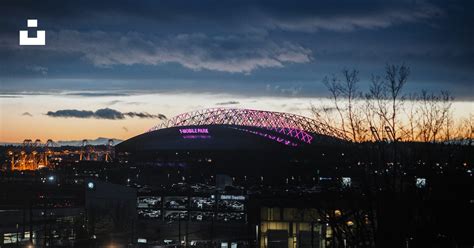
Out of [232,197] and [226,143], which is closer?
[232,197]

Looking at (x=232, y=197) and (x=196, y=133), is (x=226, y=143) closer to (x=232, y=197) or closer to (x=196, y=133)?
(x=196, y=133)

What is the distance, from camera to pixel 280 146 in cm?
8775

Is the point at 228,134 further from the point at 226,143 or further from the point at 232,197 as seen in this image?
the point at 232,197

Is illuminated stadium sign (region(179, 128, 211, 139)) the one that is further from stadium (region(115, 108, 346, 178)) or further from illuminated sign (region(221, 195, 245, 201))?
illuminated sign (region(221, 195, 245, 201))

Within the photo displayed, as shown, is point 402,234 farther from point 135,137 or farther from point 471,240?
point 135,137

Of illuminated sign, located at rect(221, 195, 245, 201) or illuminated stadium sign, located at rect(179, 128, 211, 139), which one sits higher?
illuminated stadium sign, located at rect(179, 128, 211, 139)

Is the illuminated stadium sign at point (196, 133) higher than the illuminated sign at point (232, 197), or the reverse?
the illuminated stadium sign at point (196, 133)

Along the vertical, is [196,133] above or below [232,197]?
above

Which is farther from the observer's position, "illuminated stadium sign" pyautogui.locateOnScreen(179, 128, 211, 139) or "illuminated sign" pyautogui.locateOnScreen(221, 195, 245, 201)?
"illuminated stadium sign" pyautogui.locateOnScreen(179, 128, 211, 139)

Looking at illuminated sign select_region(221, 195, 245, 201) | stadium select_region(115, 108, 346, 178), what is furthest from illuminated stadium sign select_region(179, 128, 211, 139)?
illuminated sign select_region(221, 195, 245, 201)

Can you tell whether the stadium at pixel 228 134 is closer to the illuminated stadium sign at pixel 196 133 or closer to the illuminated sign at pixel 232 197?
the illuminated stadium sign at pixel 196 133

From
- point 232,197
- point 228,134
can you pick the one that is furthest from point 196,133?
point 232,197

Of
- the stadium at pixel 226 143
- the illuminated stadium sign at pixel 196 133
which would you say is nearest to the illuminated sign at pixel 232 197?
the stadium at pixel 226 143

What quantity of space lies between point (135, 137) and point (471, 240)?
3676 inches
